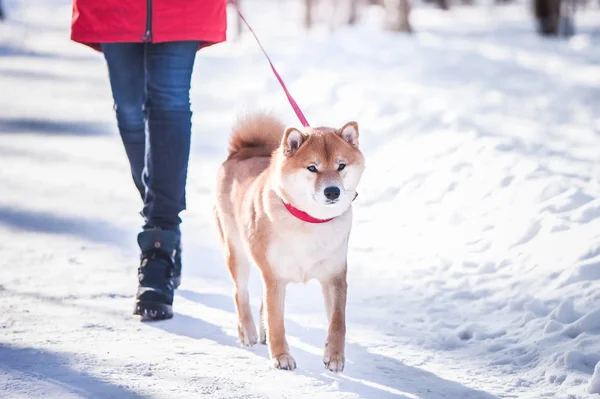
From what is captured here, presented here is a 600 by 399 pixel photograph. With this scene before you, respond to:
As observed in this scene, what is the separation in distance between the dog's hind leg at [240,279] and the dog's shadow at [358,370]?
0.07 metres

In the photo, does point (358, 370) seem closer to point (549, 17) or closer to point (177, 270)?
point (177, 270)

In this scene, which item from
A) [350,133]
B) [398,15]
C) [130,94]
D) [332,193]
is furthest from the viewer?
[398,15]

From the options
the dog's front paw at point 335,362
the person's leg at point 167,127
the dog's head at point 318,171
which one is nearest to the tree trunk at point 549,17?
the person's leg at point 167,127

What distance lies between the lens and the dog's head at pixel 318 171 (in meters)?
3.01

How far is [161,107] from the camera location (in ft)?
11.9

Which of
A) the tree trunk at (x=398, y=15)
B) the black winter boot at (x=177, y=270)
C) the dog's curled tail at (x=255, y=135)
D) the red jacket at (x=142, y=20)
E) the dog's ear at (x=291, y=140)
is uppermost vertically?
the red jacket at (x=142, y=20)

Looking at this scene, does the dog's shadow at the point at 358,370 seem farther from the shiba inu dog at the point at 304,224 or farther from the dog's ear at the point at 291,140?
the dog's ear at the point at 291,140

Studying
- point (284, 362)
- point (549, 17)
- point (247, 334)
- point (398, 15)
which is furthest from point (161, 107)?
point (549, 17)

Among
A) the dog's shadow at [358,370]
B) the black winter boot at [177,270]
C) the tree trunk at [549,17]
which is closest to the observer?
the dog's shadow at [358,370]

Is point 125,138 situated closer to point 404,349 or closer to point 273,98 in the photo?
point 404,349

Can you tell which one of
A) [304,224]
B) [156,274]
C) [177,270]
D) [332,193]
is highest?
[332,193]

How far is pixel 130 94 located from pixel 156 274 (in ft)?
3.06

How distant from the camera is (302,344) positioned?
333cm

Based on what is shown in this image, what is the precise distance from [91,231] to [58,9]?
36081 mm
